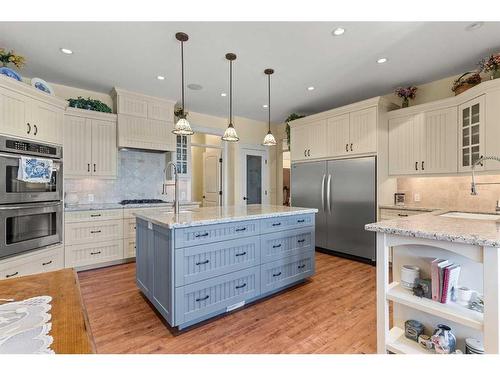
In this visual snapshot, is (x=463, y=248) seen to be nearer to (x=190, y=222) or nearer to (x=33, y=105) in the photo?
(x=190, y=222)

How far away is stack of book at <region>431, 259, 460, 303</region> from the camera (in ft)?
4.60

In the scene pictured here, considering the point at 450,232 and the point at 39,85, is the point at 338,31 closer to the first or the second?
the point at 450,232

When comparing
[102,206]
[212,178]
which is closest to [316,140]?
[212,178]

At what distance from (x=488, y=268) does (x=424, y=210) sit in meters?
2.36

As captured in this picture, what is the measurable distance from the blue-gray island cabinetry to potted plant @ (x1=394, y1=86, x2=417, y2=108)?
97.8 inches

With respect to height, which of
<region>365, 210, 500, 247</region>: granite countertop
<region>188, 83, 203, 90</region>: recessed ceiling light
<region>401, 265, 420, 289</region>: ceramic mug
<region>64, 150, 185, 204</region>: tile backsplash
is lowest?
<region>401, 265, 420, 289</region>: ceramic mug

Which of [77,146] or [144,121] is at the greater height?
[144,121]

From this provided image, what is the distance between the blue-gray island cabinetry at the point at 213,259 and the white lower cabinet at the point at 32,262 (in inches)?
47.5

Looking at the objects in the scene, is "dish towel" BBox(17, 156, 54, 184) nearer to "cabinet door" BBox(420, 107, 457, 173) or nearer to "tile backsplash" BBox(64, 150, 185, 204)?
"tile backsplash" BBox(64, 150, 185, 204)

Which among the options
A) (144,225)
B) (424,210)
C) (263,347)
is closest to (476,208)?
(424,210)

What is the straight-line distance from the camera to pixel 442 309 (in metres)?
1.36

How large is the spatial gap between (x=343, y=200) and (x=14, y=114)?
4.35m

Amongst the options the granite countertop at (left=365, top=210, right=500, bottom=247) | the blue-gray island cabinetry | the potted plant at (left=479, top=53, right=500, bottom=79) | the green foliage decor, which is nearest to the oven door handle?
the blue-gray island cabinetry

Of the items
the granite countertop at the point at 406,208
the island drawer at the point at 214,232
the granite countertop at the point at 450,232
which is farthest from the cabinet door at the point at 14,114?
the granite countertop at the point at 406,208
